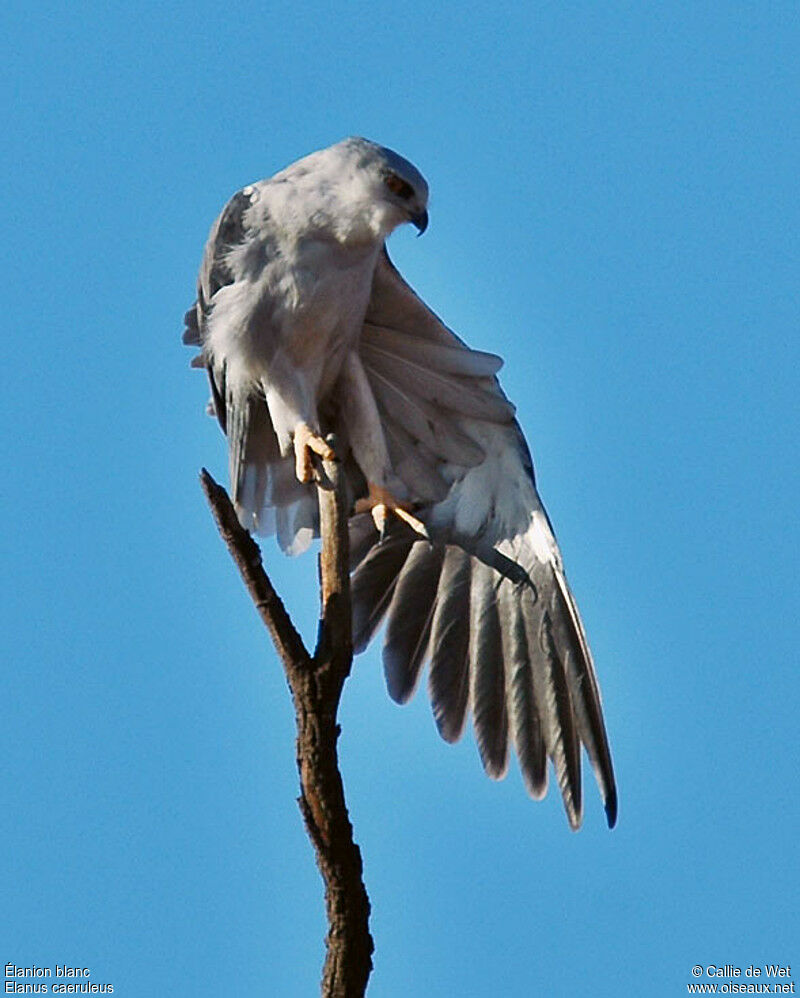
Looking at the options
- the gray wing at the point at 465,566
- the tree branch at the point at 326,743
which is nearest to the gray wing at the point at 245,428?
the gray wing at the point at 465,566

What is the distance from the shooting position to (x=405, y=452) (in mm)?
7055

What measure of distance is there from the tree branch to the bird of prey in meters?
1.22

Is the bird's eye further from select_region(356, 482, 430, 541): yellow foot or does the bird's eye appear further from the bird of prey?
select_region(356, 482, 430, 541): yellow foot

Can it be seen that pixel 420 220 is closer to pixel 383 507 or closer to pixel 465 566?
pixel 383 507

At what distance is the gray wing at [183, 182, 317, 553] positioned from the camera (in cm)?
633

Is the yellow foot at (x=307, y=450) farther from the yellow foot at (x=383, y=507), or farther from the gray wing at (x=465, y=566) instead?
the gray wing at (x=465, y=566)

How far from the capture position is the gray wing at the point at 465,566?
22.0ft

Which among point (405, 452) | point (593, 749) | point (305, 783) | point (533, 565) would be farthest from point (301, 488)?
point (305, 783)

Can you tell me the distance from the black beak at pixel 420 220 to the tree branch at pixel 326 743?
165 cm

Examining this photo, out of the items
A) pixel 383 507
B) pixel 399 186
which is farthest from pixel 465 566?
pixel 399 186

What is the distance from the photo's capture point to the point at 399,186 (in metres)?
6.38

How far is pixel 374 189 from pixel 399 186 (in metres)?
0.11

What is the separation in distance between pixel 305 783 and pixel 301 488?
7.41ft

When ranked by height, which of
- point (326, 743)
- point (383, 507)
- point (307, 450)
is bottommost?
point (326, 743)
